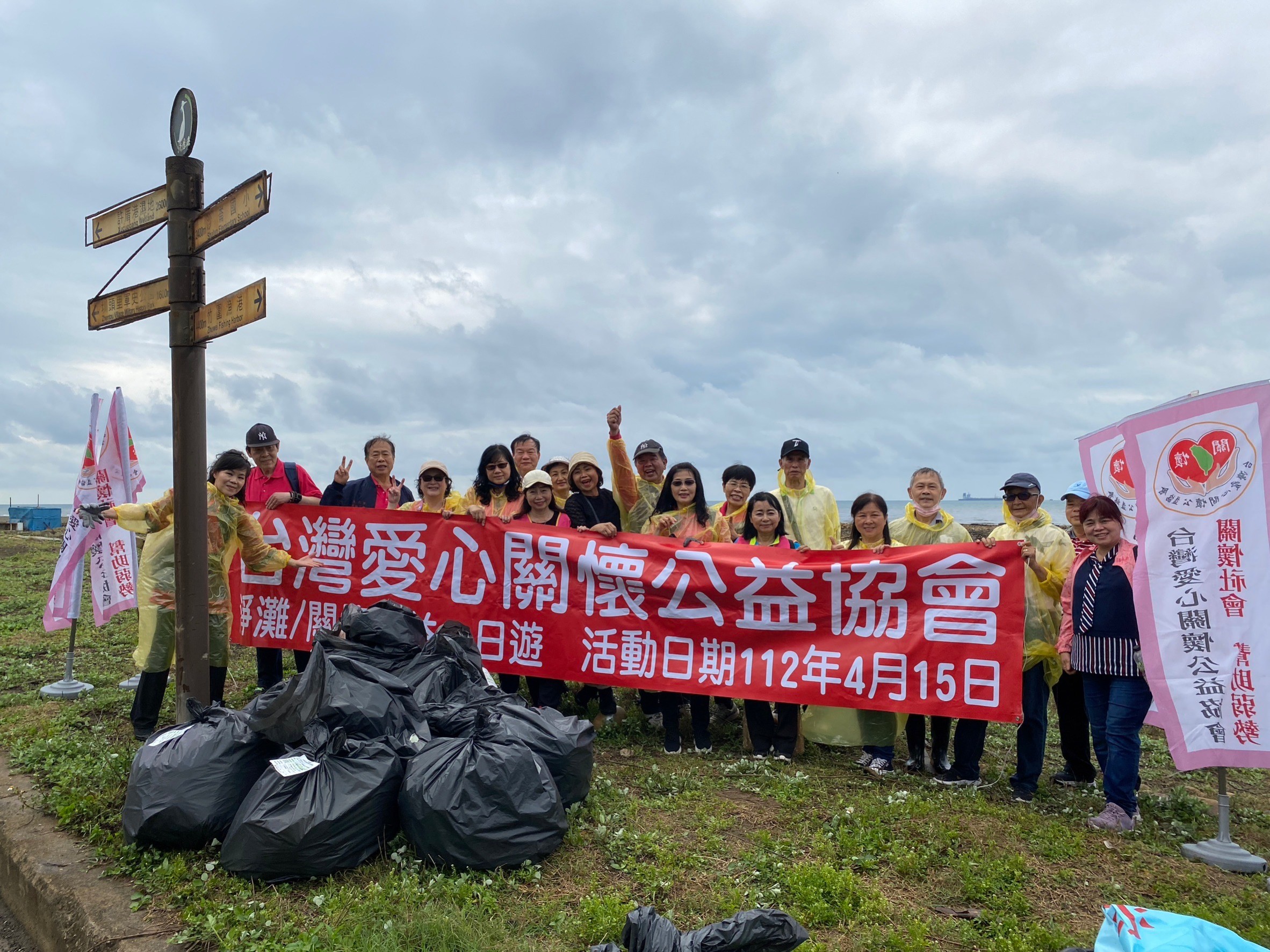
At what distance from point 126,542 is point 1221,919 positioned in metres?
7.69

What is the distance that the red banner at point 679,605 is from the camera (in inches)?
205

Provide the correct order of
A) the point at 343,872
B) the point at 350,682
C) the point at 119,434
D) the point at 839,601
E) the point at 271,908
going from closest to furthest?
the point at 271,908
the point at 343,872
the point at 350,682
the point at 839,601
the point at 119,434

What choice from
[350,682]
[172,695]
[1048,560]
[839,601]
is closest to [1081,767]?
[1048,560]

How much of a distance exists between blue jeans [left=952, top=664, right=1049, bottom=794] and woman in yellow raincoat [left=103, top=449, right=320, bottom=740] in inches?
194

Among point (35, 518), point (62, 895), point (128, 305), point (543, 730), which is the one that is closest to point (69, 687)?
point (128, 305)

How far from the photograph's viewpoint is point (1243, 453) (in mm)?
4191

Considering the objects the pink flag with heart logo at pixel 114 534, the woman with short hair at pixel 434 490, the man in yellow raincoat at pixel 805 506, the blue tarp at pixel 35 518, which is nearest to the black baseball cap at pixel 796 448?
the man in yellow raincoat at pixel 805 506

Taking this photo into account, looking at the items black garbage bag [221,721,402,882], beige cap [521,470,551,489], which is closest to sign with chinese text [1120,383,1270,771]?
beige cap [521,470,551,489]

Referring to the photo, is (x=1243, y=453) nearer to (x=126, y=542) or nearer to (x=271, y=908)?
(x=271, y=908)

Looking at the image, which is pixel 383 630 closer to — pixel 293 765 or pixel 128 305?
pixel 293 765

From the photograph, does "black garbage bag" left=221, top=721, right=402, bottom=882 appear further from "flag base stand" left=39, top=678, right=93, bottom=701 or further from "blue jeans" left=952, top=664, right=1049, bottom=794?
"flag base stand" left=39, top=678, right=93, bottom=701

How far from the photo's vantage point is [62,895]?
3.54 metres

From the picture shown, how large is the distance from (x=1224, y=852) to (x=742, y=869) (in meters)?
2.57

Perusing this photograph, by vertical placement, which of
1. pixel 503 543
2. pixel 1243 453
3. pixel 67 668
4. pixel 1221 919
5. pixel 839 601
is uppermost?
pixel 1243 453
